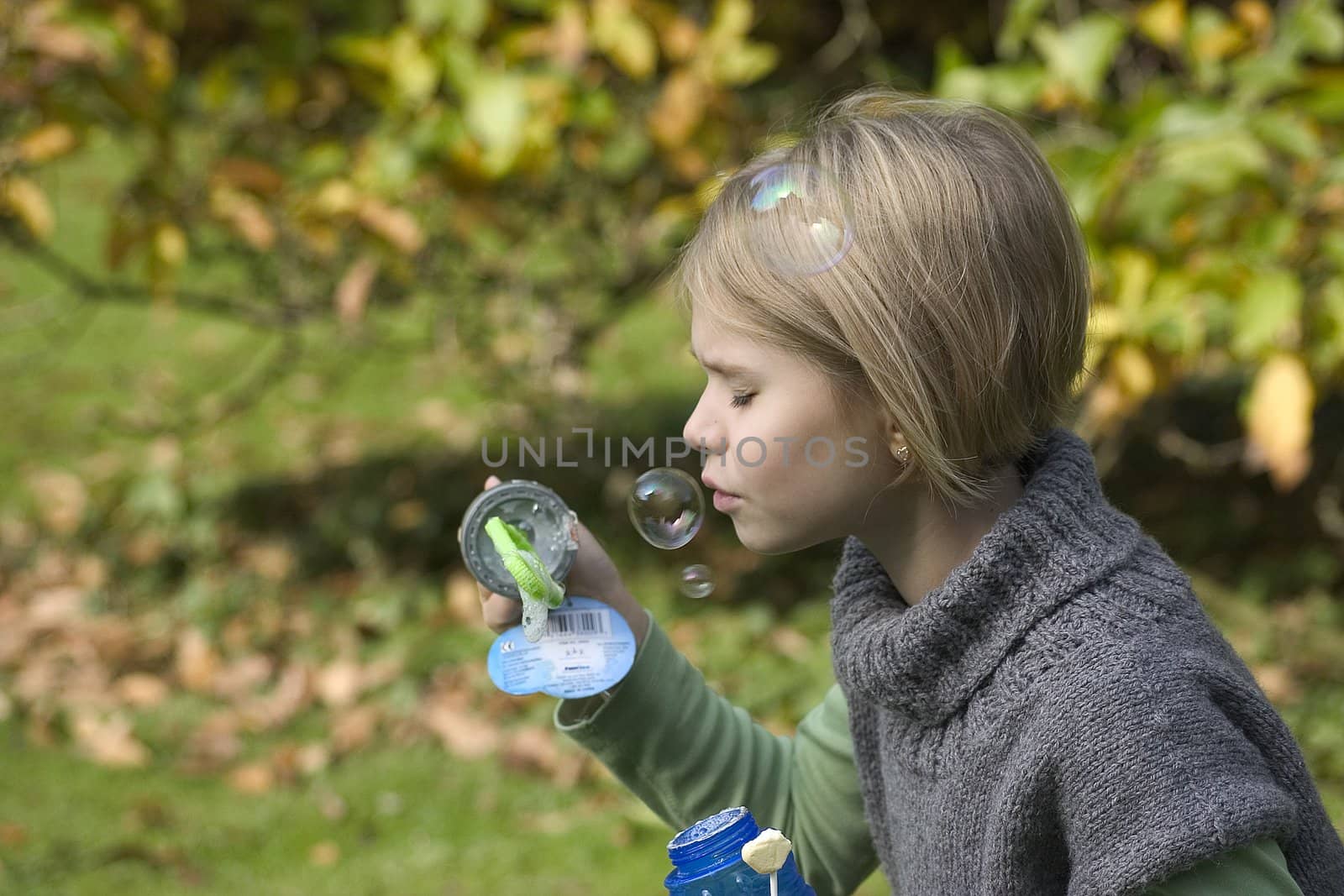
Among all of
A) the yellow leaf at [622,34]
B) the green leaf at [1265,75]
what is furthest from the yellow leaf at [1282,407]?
the yellow leaf at [622,34]

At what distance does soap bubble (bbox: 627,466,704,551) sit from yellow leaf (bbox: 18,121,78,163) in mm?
1932

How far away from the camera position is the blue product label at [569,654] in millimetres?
1499

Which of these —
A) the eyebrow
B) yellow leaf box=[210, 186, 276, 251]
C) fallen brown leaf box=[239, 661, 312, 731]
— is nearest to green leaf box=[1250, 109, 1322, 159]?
the eyebrow

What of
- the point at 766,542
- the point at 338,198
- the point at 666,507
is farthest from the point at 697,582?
the point at 338,198

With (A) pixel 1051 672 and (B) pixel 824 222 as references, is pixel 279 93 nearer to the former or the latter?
(B) pixel 824 222

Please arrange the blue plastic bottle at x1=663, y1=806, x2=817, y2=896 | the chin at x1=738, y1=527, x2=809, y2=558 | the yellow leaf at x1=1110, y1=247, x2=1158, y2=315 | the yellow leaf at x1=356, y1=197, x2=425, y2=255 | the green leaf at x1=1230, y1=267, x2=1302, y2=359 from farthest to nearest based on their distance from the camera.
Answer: the yellow leaf at x1=356, y1=197, x2=425, y2=255 < the yellow leaf at x1=1110, y1=247, x2=1158, y2=315 < the green leaf at x1=1230, y1=267, x2=1302, y2=359 < the chin at x1=738, y1=527, x2=809, y2=558 < the blue plastic bottle at x1=663, y1=806, x2=817, y2=896

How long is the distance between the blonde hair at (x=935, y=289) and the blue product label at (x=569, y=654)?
0.40 metres

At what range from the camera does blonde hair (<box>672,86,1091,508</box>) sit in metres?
1.29

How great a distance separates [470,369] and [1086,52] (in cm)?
249

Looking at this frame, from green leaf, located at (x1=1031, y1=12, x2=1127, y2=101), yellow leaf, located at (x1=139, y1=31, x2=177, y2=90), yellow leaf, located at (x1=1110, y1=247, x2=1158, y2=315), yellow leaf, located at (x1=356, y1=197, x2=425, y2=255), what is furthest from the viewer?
yellow leaf, located at (x1=356, y1=197, x2=425, y2=255)

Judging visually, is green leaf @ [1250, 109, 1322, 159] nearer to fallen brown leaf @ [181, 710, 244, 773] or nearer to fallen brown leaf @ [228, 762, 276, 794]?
fallen brown leaf @ [228, 762, 276, 794]

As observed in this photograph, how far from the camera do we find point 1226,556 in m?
4.11

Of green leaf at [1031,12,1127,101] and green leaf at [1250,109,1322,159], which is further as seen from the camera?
green leaf at [1031,12,1127,101]

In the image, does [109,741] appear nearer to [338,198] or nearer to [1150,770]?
[338,198]
